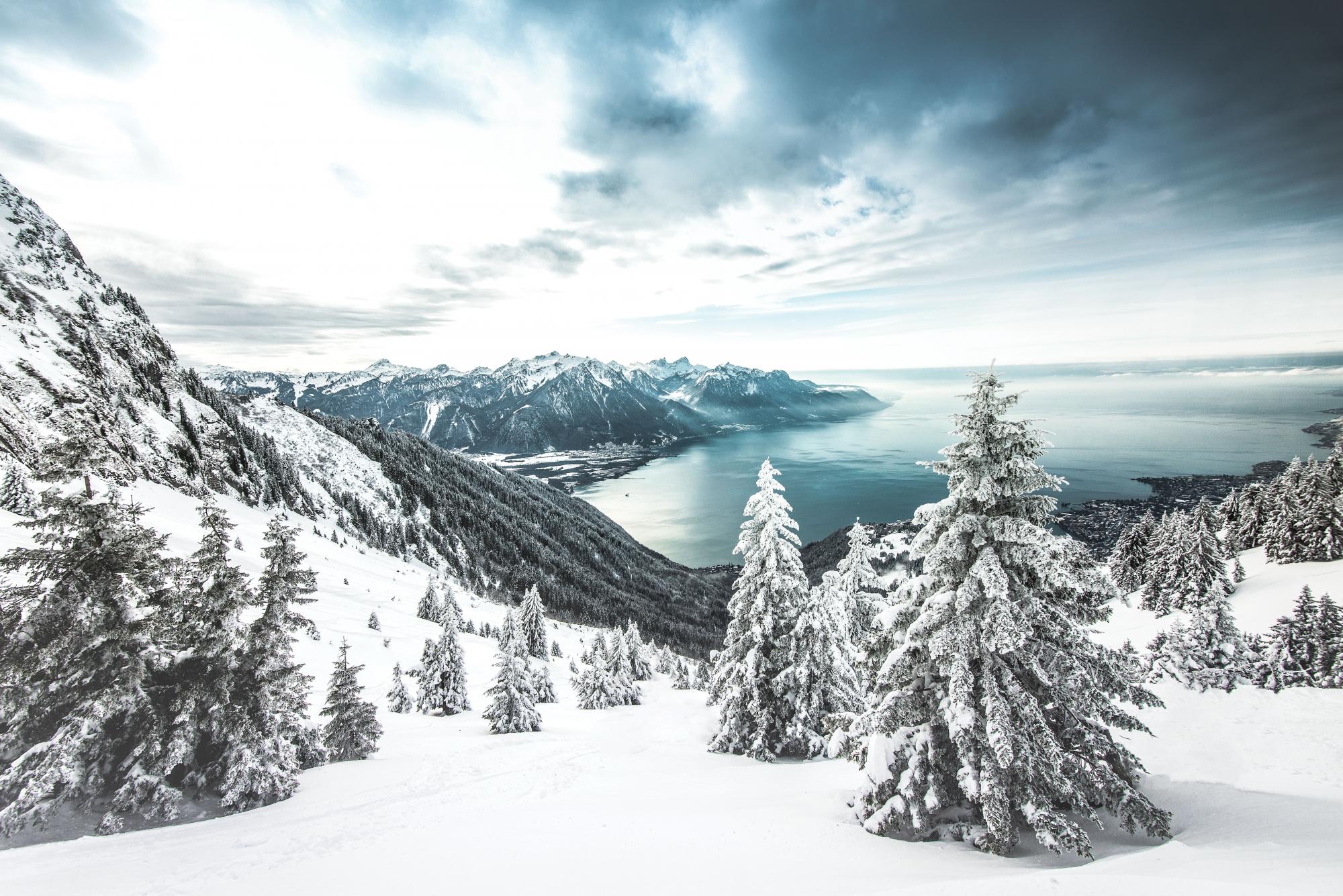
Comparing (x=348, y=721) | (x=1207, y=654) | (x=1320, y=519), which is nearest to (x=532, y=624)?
(x=348, y=721)

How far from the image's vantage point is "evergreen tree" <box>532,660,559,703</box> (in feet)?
119

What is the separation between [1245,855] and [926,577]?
5483 mm

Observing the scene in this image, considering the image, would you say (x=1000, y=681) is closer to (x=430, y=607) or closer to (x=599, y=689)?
(x=599, y=689)

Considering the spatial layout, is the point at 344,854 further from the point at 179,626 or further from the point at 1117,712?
the point at 1117,712

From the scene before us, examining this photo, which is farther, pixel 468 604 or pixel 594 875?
pixel 468 604

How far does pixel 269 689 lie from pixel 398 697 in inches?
906

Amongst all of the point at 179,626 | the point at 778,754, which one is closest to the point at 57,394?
the point at 179,626

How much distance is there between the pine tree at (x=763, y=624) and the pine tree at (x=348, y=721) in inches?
538

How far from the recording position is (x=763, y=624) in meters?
17.7

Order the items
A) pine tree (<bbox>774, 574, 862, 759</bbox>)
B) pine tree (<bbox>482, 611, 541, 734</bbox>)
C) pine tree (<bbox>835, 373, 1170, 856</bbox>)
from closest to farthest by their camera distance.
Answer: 1. pine tree (<bbox>835, 373, 1170, 856</bbox>)
2. pine tree (<bbox>774, 574, 862, 759</bbox>)
3. pine tree (<bbox>482, 611, 541, 734</bbox>)

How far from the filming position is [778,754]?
60.6ft

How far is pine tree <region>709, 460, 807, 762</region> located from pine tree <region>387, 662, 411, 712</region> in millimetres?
23875

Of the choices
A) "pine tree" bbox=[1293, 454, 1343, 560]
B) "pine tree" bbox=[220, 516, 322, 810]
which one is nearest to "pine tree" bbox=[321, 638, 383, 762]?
"pine tree" bbox=[220, 516, 322, 810]

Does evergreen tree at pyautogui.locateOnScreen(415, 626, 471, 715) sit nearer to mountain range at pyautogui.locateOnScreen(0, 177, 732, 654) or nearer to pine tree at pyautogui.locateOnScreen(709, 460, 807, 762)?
mountain range at pyautogui.locateOnScreen(0, 177, 732, 654)
